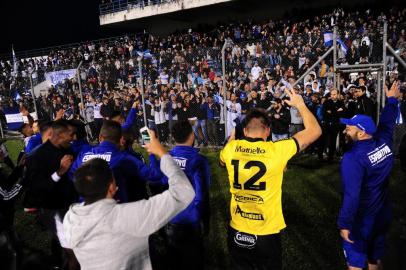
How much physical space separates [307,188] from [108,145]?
510 cm

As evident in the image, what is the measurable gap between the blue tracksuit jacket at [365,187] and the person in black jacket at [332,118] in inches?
240

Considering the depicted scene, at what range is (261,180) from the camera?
11.0ft

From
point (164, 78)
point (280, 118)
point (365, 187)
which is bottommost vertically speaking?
point (280, 118)

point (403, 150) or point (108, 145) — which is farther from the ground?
point (108, 145)

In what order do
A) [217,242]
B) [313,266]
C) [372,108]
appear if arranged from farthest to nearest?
[372,108], [217,242], [313,266]

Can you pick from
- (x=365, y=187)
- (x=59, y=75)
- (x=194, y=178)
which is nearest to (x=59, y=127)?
(x=194, y=178)

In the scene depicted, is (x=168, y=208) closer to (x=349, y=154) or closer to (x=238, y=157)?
(x=238, y=157)

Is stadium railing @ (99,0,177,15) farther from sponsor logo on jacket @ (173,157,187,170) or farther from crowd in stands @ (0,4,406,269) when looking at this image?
sponsor logo on jacket @ (173,157,187,170)

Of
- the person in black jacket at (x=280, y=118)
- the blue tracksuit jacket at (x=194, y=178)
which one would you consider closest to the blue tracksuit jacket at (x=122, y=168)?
the blue tracksuit jacket at (x=194, y=178)

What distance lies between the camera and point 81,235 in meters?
2.35

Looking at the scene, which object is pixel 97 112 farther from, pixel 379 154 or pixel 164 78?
pixel 379 154

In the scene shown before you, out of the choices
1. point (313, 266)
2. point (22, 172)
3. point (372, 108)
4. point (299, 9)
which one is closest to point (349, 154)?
point (313, 266)


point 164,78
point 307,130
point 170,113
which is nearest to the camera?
point 307,130

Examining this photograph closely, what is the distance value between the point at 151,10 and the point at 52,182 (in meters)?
28.4
